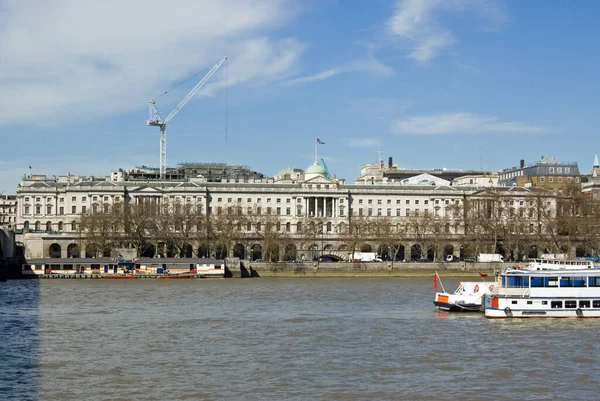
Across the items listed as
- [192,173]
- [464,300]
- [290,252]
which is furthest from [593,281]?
[192,173]

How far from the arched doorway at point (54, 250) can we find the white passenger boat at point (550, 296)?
9584 centimetres

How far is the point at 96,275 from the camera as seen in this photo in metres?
112

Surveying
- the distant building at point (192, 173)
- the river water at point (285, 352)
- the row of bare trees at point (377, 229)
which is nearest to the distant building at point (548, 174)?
the row of bare trees at point (377, 229)

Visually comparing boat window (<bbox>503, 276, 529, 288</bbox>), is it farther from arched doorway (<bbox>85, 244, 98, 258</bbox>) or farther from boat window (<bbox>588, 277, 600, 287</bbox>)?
arched doorway (<bbox>85, 244, 98, 258</bbox>)

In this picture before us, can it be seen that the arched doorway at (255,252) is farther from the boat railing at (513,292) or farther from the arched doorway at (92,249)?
the boat railing at (513,292)

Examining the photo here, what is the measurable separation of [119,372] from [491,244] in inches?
4146

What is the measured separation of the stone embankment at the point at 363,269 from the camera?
391ft

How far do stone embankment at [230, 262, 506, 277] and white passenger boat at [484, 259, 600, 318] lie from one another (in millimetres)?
57605

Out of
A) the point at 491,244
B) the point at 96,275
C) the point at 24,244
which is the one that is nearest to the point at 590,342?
the point at 96,275

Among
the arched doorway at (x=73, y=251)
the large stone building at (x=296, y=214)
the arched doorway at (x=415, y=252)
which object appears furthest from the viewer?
the arched doorway at (x=415, y=252)

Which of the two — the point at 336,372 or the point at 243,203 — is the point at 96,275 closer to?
the point at 243,203

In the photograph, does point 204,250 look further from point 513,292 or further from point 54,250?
point 513,292

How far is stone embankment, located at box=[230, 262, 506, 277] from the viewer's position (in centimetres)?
11912

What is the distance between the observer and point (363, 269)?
120 meters
